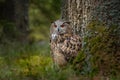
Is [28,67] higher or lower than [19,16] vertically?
lower

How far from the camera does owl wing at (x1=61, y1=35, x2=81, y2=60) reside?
740 centimetres

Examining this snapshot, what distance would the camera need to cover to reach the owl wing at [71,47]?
740cm

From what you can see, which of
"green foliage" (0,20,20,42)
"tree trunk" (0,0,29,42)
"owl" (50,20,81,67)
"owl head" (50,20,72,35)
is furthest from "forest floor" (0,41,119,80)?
"tree trunk" (0,0,29,42)

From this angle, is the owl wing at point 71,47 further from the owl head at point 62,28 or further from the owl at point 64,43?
the owl head at point 62,28

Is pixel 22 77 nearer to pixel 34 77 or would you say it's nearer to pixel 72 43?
pixel 34 77

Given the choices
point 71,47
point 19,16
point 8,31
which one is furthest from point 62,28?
point 19,16

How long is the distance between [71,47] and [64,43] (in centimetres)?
14

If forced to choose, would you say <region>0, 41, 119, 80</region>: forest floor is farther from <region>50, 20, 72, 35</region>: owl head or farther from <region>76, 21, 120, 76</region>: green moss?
<region>50, 20, 72, 35</region>: owl head

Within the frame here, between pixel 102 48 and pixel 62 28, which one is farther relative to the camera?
pixel 62 28

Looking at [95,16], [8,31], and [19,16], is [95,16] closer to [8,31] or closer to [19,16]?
[8,31]

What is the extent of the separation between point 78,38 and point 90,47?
0.34m

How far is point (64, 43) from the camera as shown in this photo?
7469mm

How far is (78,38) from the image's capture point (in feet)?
24.6

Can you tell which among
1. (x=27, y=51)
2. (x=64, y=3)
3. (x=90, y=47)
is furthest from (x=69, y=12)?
(x=27, y=51)
